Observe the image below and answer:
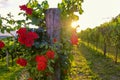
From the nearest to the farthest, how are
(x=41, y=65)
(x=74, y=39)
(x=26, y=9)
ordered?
(x=41, y=65) → (x=26, y=9) → (x=74, y=39)

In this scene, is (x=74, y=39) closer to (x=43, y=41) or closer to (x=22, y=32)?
(x=43, y=41)

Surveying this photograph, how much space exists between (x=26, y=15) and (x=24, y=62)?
0.97 meters

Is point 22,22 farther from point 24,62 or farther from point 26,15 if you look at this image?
point 24,62

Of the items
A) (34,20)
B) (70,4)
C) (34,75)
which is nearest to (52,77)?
(34,75)

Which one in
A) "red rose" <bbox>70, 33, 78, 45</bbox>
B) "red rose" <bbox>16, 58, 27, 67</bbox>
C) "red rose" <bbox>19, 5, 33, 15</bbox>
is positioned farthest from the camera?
"red rose" <bbox>70, 33, 78, 45</bbox>

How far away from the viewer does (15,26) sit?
5.70 metres

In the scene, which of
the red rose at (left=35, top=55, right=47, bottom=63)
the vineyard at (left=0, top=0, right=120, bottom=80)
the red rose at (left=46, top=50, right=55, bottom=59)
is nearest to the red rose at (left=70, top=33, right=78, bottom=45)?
the vineyard at (left=0, top=0, right=120, bottom=80)

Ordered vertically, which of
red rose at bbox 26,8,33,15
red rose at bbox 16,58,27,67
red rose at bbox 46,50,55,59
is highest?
red rose at bbox 26,8,33,15

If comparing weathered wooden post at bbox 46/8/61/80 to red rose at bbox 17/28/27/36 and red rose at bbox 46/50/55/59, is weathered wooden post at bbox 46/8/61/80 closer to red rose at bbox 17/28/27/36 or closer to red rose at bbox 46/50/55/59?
red rose at bbox 46/50/55/59

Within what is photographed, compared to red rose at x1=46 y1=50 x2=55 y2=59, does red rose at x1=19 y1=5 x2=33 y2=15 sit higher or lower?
higher

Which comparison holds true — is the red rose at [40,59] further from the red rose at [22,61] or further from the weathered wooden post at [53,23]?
the weathered wooden post at [53,23]

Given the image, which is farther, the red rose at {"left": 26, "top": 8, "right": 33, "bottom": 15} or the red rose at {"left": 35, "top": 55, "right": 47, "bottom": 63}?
the red rose at {"left": 26, "top": 8, "right": 33, "bottom": 15}

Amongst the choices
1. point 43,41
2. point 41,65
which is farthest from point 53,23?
point 41,65

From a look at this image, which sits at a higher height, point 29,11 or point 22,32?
point 29,11
